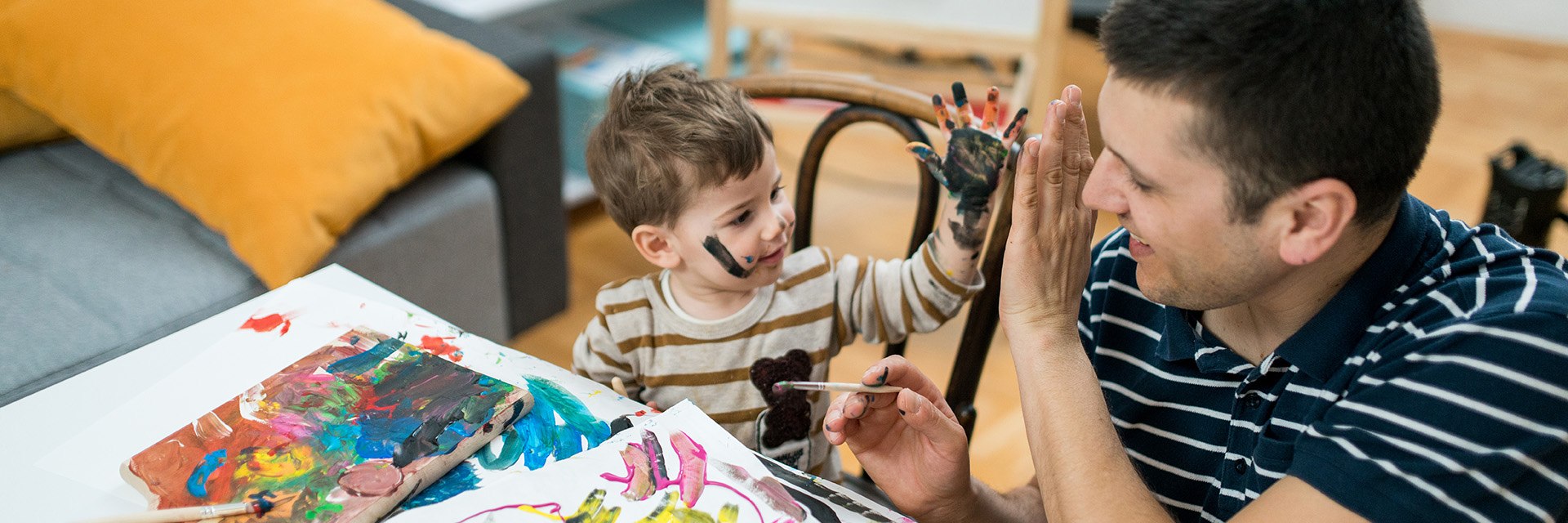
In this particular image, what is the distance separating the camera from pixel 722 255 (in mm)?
1083

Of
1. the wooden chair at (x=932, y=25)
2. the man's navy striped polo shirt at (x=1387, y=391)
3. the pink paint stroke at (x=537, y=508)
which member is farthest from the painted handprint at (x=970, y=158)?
the wooden chair at (x=932, y=25)

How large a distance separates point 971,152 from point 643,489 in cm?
44

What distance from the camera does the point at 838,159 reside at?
120 inches

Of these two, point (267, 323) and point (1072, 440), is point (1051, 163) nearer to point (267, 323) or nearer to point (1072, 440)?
point (1072, 440)

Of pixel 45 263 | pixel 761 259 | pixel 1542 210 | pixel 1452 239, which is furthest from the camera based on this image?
pixel 1542 210

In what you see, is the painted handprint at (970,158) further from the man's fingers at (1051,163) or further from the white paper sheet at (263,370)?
the white paper sheet at (263,370)

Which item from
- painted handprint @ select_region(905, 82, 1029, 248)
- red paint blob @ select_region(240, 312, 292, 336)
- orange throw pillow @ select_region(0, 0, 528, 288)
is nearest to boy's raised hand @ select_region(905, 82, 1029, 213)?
painted handprint @ select_region(905, 82, 1029, 248)

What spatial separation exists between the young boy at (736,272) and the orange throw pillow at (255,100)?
0.73 meters

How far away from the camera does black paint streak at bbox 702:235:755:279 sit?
1080mm

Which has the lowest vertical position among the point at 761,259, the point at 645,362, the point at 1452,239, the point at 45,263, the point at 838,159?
the point at 838,159

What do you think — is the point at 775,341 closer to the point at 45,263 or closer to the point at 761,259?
the point at 761,259

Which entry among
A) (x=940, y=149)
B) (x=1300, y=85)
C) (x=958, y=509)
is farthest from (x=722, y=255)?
(x=940, y=149)

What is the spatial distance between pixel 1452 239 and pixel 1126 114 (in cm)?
28

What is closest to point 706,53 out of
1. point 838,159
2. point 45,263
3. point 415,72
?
point 838,159
